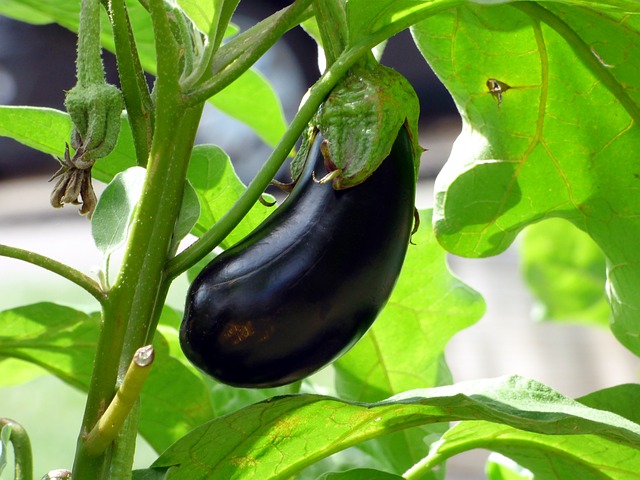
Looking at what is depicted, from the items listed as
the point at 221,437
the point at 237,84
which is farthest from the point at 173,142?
the point at 237,84

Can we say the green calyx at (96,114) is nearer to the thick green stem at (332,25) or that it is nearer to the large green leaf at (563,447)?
the thick green stem at (332,25)

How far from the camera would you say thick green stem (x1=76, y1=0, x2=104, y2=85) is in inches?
18.8

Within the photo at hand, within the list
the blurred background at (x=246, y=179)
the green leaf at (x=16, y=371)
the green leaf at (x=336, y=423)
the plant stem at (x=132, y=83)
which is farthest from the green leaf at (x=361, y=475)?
the blurred background at (x=246, y=179)

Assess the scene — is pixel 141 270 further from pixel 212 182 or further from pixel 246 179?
pixel 246 179

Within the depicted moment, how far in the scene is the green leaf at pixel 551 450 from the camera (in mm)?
603

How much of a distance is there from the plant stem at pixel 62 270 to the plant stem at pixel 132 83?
0.07m

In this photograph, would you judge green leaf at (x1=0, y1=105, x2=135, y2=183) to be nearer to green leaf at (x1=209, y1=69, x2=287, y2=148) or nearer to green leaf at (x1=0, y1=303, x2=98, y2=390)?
green leaf at (x1=0, y1=303, x2=98, y2=390)

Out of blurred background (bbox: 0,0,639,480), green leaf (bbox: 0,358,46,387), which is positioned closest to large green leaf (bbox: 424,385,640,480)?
green leaf (bbox: 0,358,46,387)

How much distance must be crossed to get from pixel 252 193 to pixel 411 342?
37 cm

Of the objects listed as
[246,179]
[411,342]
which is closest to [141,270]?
[411,342]

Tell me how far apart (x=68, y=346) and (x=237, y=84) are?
0.30 m

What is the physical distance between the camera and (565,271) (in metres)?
0.91

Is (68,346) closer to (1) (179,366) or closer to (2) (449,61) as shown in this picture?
(1) (179,366)

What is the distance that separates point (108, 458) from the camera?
46 cm
